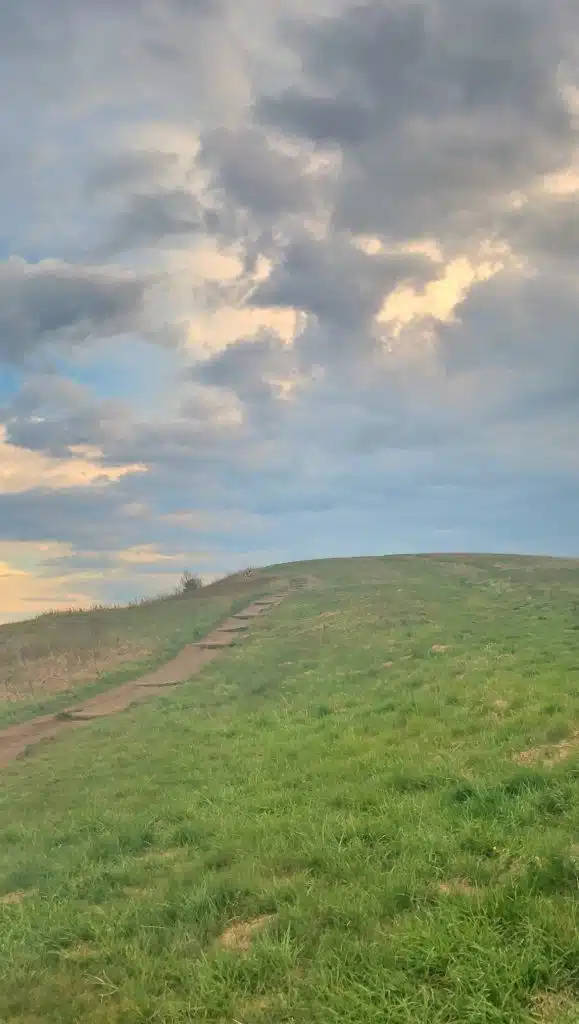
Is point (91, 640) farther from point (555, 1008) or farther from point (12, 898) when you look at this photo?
point (555, 1008)

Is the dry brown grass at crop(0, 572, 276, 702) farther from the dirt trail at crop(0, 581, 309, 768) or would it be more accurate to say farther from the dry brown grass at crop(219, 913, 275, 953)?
the dry brown grass at crop(219, 913, 275, 953)

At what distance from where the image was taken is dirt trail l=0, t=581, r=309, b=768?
67.7 feet

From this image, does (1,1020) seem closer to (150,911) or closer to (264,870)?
(150,911)

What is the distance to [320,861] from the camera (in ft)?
22.7

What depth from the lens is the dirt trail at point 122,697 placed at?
67.7 feet

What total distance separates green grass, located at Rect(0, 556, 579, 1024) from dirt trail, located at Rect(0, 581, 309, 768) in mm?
3855

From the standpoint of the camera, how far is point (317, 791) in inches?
360

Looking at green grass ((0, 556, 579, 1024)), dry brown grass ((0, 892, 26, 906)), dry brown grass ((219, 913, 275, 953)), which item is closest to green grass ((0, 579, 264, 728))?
green grass ((0, 556, 579, 1024))

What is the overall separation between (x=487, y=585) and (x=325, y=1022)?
3719 cm

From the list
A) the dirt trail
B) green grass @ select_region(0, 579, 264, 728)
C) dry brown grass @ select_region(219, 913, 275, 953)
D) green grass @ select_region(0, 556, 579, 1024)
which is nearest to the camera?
green grass @ select_region(0, 556, 579, 1024)

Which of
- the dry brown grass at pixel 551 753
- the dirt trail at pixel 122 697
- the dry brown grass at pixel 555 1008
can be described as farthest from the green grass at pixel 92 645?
the dry brown grass at pixel 555 1008

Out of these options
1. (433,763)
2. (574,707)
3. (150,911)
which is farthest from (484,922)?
(574,707)

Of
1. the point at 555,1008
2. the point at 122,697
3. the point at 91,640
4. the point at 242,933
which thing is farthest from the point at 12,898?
the point at 91,640

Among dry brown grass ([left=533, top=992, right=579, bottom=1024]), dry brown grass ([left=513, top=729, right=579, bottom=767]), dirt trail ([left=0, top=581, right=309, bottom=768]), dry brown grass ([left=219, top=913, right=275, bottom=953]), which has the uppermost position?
dry brown grass ([left=513, top=729, right=579, bottom=767])
